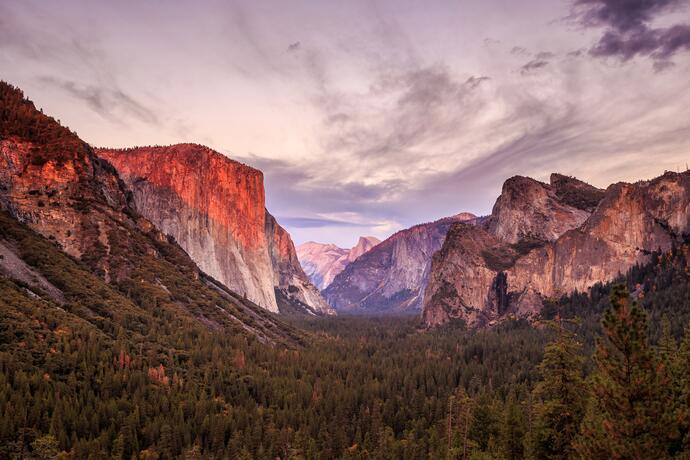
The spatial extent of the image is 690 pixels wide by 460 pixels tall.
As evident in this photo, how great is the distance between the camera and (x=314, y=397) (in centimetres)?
9588

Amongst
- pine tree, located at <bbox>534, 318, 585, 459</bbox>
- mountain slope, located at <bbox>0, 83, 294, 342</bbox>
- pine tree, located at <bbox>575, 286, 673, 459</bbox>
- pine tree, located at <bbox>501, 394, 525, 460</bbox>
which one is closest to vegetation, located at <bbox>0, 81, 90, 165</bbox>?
mountain slope, located at <bbox>0, 83, 294, 342</bbox>

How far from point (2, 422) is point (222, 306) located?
99.4 meters

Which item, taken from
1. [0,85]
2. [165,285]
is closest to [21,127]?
[0,85]

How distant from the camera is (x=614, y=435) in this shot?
18625mm

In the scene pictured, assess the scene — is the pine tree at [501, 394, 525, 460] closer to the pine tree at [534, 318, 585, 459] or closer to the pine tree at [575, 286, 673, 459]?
the pine tree at [534, 318, 585, 459]

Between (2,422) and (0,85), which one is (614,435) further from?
(0,85)

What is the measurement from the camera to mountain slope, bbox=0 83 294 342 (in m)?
104

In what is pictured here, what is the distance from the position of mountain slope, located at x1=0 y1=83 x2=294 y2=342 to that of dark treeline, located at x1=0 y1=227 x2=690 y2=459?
6061 millimetres

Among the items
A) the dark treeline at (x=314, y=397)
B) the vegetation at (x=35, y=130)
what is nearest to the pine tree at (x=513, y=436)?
the dark treeline at (x=314, y=397)

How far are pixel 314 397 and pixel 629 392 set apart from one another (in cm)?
8416

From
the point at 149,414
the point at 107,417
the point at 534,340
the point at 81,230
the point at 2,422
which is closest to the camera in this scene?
the point at 2,422

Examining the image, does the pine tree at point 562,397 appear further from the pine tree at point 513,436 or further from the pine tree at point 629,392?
the pine tree at point 513,436

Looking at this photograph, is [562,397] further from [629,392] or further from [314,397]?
[314,397]

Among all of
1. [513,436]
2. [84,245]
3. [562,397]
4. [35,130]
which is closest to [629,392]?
[562,397]
